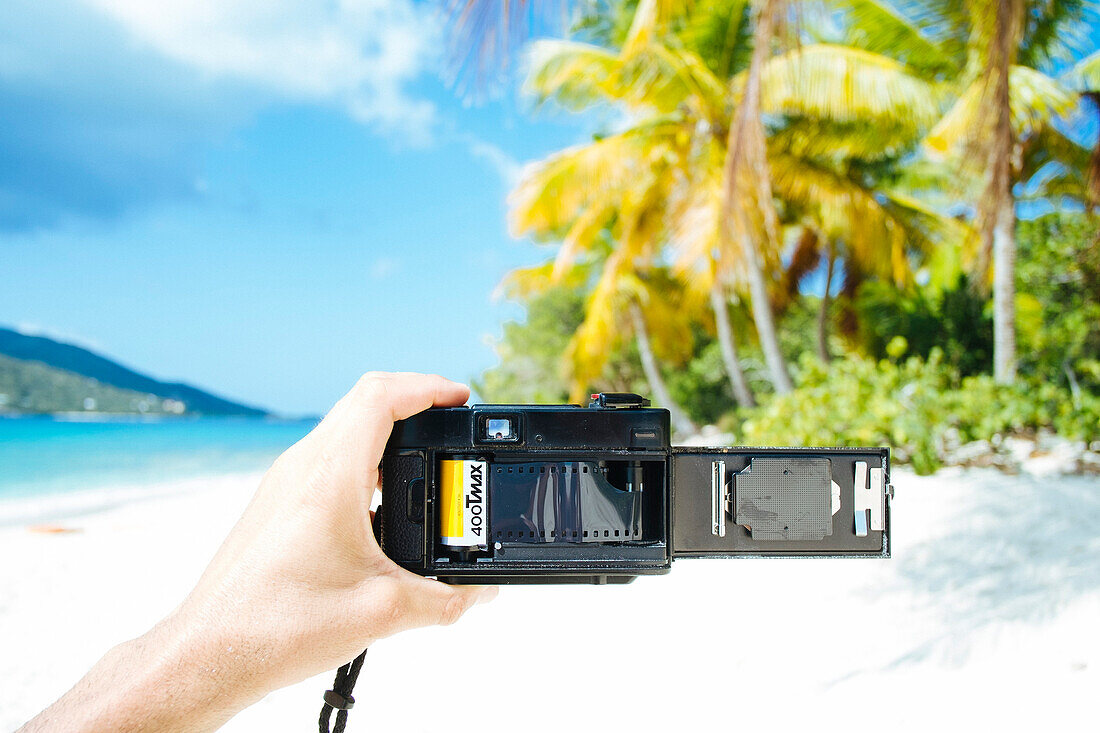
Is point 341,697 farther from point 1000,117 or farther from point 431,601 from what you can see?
point 1000,117

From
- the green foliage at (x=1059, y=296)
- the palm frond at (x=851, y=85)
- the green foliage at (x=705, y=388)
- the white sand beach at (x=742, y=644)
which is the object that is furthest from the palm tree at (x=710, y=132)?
the white sand beach at (x=742, y=644)

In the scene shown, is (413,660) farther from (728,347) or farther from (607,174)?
(728,347)

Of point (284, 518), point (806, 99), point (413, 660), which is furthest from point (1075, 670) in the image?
point (806, 99)

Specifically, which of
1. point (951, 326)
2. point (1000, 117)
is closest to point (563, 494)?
point (1000, 117)

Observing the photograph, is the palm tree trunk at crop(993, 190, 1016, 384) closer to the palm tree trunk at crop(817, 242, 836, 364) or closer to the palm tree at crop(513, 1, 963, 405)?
the palm tree at crop(513, 1, 963, 405)

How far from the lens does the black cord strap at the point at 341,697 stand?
85 cm

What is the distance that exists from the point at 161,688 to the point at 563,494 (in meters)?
0.49

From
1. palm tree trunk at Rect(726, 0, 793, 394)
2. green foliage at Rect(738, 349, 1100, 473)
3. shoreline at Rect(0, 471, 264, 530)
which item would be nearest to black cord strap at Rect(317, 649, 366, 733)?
palm tree trunk at Rect(726, 0, 793, 394)

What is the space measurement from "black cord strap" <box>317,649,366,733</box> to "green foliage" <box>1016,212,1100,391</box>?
7.47 m

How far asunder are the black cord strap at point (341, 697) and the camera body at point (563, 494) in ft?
0.45

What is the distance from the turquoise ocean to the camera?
10.8 m

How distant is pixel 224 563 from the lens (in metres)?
0.81

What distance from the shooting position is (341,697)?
0.86 meters

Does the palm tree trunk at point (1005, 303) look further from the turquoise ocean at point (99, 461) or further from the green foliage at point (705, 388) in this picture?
the green foliage at point (705, 388)
